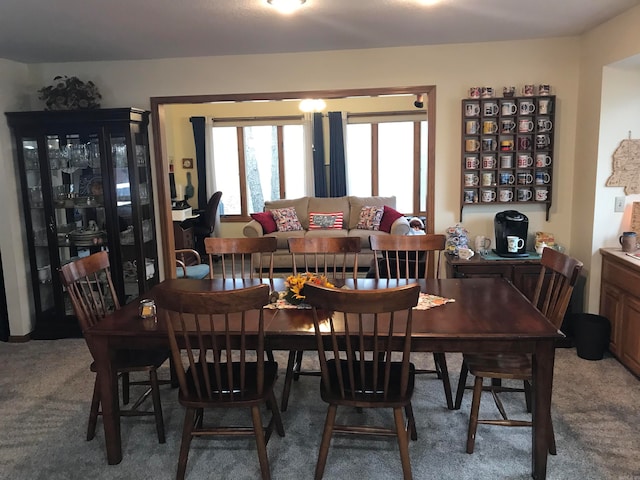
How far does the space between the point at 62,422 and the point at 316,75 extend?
3.07 m

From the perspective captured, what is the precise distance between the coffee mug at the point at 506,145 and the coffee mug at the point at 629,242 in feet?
3.45

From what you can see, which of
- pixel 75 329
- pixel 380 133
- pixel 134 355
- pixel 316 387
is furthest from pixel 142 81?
pixel 380 133

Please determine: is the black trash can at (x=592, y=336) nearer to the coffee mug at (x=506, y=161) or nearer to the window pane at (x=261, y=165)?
the coffee mug at (x=506, y=161)

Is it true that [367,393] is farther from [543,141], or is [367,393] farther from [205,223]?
[205,223]

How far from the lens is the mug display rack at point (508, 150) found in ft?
13.0

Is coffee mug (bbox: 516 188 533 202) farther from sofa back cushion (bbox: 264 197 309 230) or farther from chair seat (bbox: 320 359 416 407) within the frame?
sofa back cushion (bbox: 264 197 309 230)

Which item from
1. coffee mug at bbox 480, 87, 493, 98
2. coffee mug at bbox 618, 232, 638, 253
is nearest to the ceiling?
coffee mug at bbox 480, 87, 493, 98

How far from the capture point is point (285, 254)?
6.38 m

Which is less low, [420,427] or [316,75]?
[316,75]

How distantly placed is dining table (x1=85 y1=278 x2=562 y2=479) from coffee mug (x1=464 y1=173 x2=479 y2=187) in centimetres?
159

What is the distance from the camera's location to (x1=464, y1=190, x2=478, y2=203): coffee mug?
410 centimetres

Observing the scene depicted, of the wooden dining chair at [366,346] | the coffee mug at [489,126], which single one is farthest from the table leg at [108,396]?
the coffee mug at [489,126]

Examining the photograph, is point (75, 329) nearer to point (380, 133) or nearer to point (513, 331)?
point (513, 331)

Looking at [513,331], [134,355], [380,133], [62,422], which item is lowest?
[62,422]
